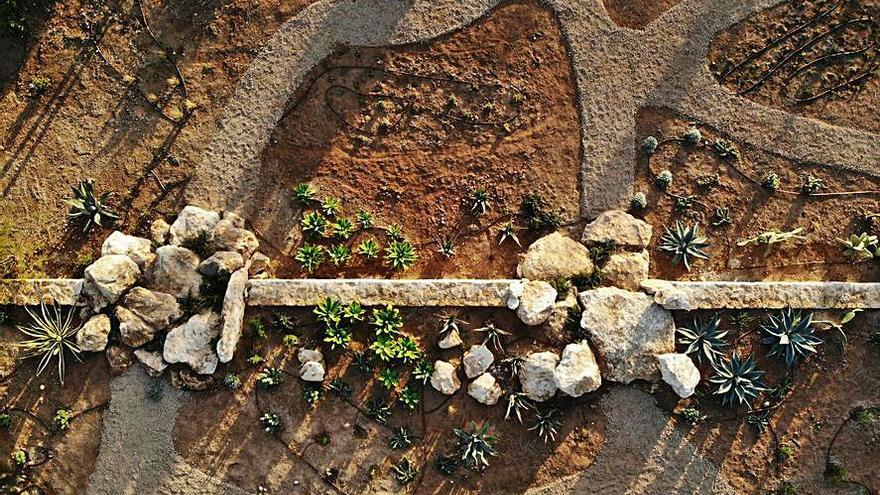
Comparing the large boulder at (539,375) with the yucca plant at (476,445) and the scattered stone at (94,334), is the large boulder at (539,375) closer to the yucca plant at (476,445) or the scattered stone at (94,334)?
the yucca plant at (476,445)

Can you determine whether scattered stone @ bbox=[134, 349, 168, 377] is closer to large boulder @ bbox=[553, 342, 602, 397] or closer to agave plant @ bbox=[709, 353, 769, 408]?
large boulder @ bbox=[553, 342, 602, 397]

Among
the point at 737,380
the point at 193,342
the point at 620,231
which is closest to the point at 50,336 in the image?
the point at 193,342

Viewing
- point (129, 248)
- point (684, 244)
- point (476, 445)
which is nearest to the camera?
point (476, 445)

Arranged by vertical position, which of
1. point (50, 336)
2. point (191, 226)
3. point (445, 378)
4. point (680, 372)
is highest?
point (680, 372)

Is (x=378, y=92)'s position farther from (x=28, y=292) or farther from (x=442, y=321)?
(x=28, y=292)

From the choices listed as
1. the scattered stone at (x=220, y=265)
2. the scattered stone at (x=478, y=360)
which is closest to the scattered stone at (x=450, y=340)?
the scattered stone at (x=478, y=360)

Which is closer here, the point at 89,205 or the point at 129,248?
the point at 129,248

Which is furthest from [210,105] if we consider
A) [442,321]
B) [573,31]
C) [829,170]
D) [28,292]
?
[829,170]

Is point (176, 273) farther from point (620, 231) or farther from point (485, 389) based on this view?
point (620, 231)
